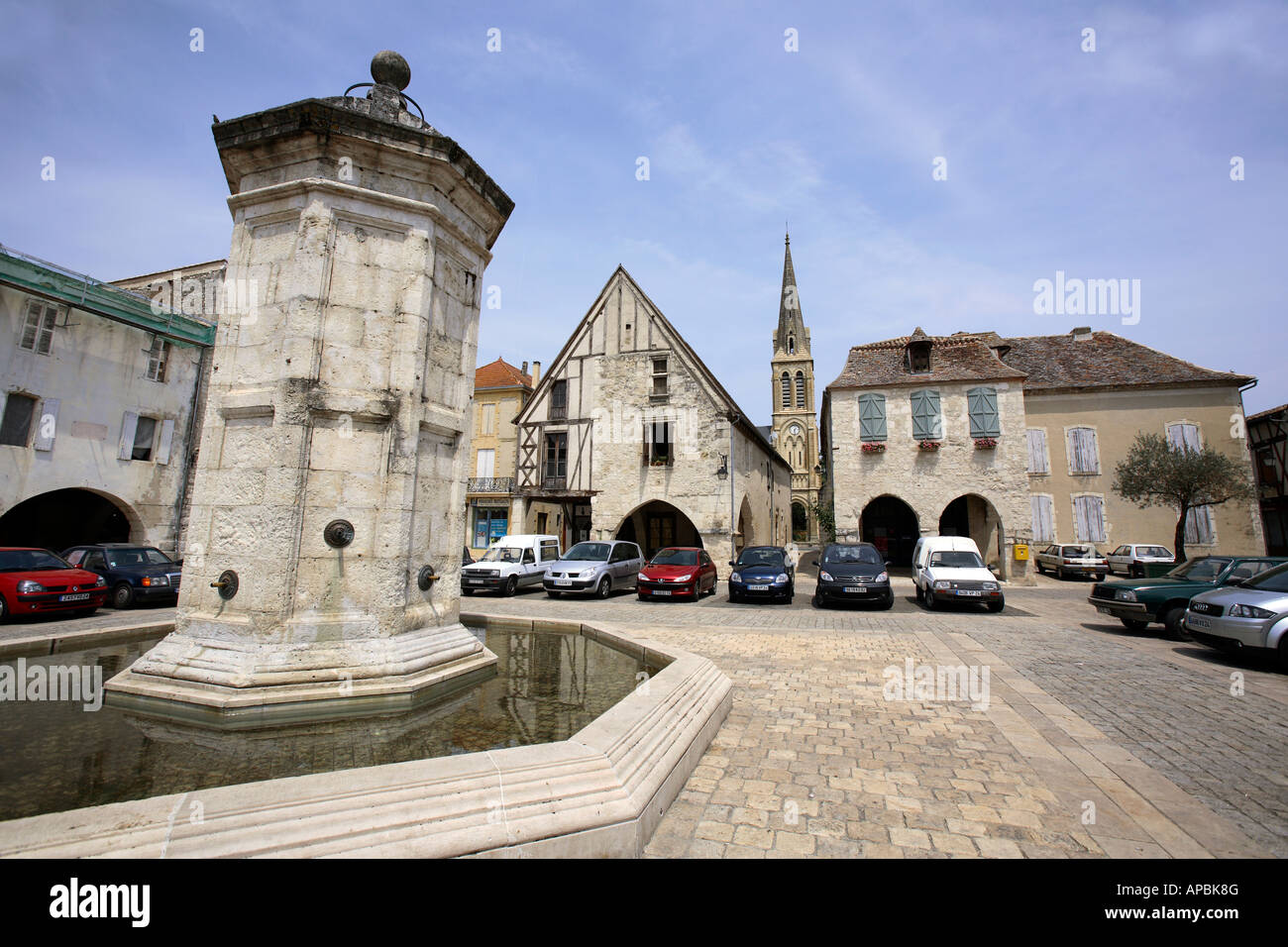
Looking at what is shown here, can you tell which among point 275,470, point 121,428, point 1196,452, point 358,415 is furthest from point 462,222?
point 1196,452

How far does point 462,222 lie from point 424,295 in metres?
0.96

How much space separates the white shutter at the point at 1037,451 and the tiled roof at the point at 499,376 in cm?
2349

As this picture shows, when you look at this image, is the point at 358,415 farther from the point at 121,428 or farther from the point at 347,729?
the point at 121,428

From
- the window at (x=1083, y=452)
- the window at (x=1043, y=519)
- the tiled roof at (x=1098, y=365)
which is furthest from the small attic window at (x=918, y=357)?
the window at (x=1043, y=519)

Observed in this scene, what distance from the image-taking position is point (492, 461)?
2942cm

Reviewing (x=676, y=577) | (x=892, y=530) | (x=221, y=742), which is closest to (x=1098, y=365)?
(x=892, y=530)

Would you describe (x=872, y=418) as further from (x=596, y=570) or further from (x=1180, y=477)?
(x=596, y=570)

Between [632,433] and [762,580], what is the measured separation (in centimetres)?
964

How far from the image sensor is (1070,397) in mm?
23359

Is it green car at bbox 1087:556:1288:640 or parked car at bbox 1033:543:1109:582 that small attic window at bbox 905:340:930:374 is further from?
green car at bbox 1087:556:1288:640

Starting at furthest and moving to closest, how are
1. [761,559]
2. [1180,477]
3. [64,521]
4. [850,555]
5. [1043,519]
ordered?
[1043,519] < [1180,477] < [64,521] < [761,559] < [850,555]

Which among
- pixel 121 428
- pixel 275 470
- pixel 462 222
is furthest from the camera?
pixel 121 428

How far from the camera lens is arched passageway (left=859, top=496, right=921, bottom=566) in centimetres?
2583
